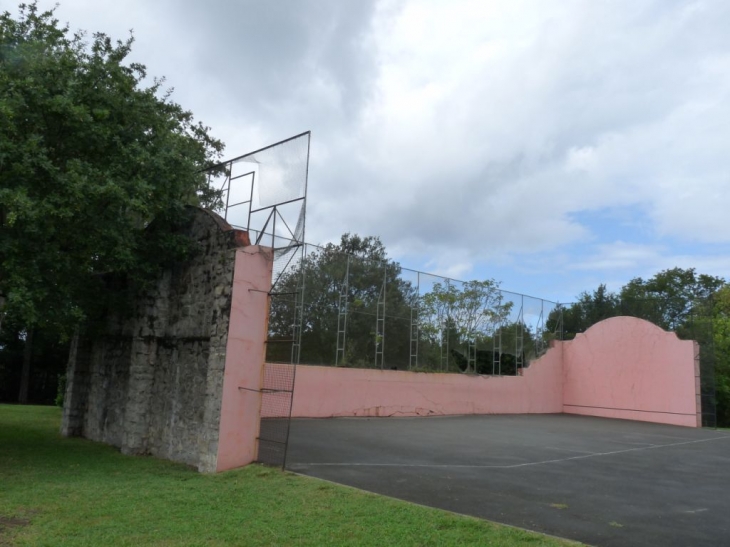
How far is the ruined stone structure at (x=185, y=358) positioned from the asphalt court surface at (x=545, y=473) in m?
1.61

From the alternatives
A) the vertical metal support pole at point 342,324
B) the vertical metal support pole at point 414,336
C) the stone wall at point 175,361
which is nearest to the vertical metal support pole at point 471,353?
the vertical metal support pole at point 414,336

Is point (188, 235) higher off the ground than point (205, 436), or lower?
higher

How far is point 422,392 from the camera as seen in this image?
2105 cm

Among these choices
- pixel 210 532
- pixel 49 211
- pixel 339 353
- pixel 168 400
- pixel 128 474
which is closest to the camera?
pixel 210 532

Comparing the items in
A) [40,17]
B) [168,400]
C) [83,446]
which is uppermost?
[40,17]

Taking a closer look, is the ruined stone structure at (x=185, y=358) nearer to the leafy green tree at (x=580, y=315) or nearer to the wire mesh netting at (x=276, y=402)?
the wire mesh netting at (x=276, y=402)

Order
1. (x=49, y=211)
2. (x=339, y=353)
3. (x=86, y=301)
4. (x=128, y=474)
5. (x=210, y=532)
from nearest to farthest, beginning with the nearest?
(x=210, y=532)
(x=49, y=211)
(x=128, y=474)
(x=86, y=301)
(x=339, y=353)

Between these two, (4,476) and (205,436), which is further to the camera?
(205,436)

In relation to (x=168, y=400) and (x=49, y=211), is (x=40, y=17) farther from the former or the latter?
(x=168, y=400)

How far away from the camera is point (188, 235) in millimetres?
11242

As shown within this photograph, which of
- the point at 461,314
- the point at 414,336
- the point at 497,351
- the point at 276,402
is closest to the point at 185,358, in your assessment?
the point at 276,402

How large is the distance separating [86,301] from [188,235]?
2.37 metres

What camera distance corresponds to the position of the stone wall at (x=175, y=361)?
9.77 meters

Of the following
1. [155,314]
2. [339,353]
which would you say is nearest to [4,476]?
[155,314]
